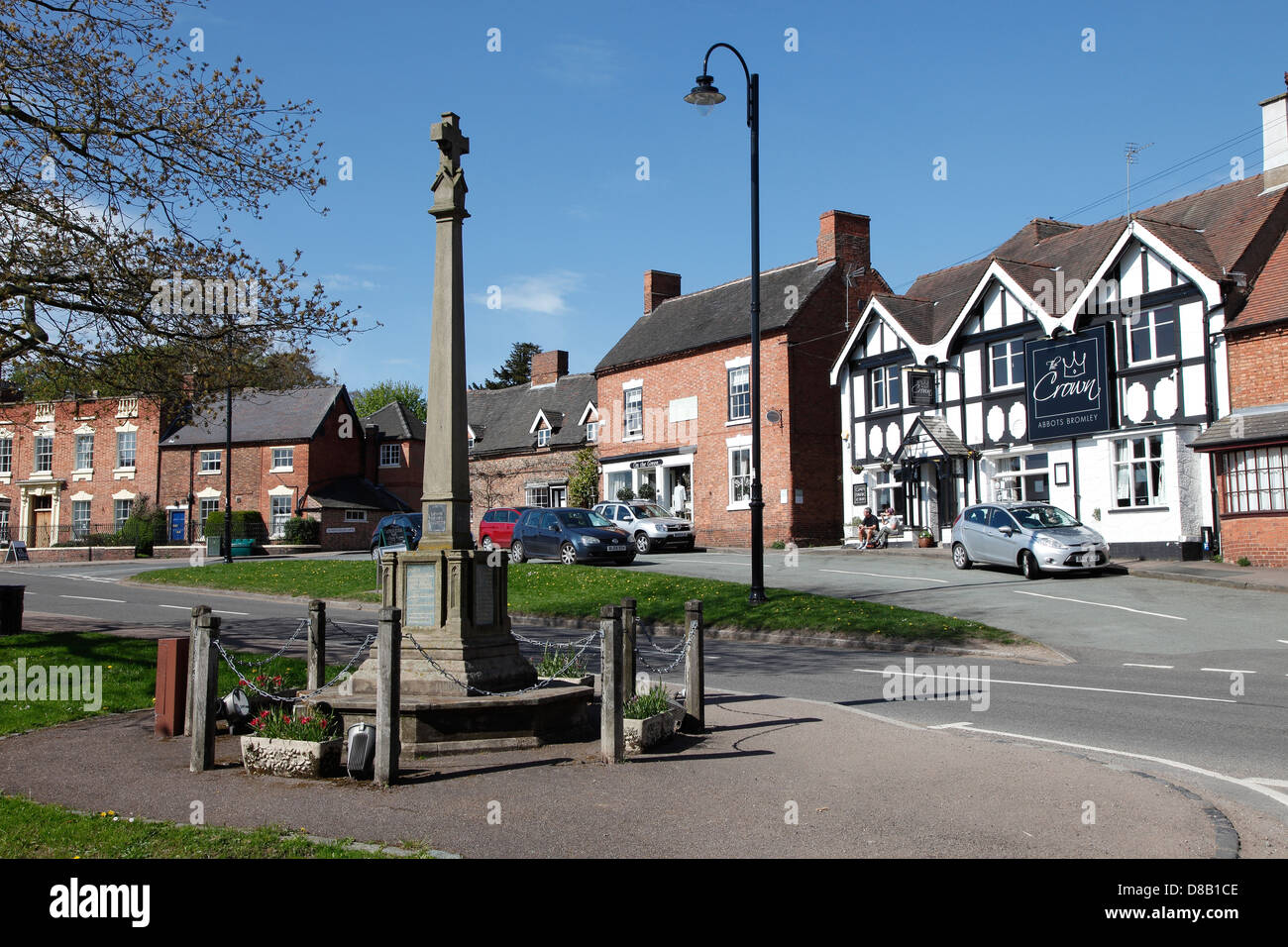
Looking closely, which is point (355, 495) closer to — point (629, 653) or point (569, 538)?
point (569, 538)

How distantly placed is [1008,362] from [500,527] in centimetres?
1662

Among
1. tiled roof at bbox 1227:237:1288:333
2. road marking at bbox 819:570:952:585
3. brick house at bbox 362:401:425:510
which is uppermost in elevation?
tiled roof at bbox 1227:237:1288:333

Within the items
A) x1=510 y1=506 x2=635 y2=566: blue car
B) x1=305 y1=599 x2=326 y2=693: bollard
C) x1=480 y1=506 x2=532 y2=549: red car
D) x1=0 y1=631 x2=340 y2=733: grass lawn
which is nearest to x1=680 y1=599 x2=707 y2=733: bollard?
x1=305 y1=599 x2=326 y2=693: bollard

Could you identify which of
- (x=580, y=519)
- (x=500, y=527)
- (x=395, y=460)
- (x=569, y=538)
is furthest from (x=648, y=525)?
(x=395, y=460)

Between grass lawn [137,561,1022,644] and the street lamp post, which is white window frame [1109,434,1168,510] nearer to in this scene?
grass lawn [137,561,1022,644]

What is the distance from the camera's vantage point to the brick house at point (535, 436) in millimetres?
47219

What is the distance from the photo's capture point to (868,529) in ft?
108

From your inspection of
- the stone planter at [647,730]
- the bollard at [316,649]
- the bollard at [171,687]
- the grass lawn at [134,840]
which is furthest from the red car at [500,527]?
the grass lawn at [134,840]

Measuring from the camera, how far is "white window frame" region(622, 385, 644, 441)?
140 ft

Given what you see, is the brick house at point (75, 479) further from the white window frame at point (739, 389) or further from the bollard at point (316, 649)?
the bollard at point (316, 649)

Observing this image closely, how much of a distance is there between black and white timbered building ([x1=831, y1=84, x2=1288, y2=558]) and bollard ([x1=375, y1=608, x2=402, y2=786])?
75.9ft
